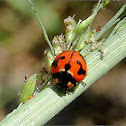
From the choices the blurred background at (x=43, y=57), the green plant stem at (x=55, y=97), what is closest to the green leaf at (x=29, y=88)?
the green plant stem at (x=55, y=97)

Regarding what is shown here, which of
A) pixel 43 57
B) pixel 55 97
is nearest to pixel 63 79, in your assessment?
pixel 55 97

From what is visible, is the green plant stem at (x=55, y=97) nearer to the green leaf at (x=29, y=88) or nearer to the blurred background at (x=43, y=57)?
the green leaf at (x=29, y=88)

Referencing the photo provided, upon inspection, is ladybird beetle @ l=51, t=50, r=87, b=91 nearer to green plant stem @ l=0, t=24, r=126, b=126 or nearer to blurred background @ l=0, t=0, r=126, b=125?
green plant stem @ l=0, t=24, r=126, b=126

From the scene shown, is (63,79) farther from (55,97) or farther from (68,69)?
(55,97)

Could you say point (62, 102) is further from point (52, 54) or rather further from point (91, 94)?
point (91, 94)

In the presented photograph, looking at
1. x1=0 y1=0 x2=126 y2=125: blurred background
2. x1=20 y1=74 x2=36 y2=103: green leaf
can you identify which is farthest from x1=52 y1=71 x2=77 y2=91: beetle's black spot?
x1=0 y1=0 x2=126 y2=125: blurred background

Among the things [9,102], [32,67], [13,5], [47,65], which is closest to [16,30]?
[13,5]
